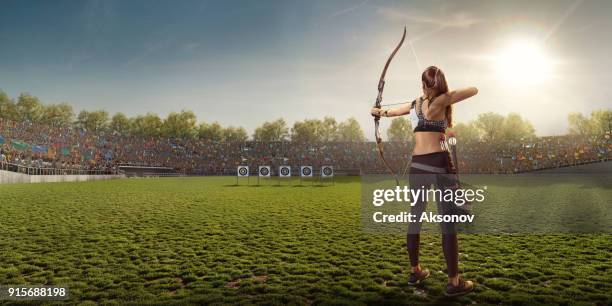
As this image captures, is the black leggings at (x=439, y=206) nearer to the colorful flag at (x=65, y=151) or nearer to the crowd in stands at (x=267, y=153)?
the crowd in stands at (x=267, y=153)

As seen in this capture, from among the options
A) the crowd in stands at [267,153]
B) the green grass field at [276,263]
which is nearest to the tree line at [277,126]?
the crowd in stands at [267,153]

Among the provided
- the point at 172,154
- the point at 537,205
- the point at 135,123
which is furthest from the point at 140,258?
the point at 135,123

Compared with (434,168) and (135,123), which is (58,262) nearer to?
(434,168)

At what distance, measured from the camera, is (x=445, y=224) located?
17.3 ft

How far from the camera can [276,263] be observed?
7504 mm

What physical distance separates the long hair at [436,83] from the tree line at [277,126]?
340ft

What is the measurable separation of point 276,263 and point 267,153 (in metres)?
72.3

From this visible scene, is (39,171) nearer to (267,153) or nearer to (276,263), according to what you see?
(276,263)

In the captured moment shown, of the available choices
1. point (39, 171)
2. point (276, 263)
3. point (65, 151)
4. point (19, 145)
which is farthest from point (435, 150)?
point (65, 151)

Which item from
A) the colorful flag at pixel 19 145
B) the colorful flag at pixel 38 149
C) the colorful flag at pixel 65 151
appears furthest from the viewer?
the colorful flag at pixel 65 151

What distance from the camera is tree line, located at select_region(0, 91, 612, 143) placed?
11325cm

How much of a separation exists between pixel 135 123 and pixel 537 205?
132 m

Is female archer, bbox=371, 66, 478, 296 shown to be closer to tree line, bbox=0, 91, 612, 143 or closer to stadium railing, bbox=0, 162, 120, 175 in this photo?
stadium railing, bbox=0, 162, 120, 175

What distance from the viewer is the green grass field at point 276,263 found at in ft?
18.5
